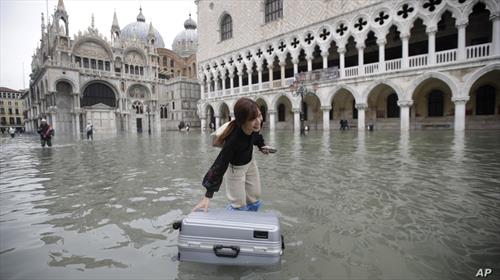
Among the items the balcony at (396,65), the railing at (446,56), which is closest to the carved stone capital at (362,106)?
the balcony at (396,65)

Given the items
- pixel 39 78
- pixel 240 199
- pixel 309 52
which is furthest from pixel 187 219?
pixel 39 78

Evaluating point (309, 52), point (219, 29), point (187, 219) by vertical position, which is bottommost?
point (187, 219)

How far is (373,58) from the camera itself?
2423 cm

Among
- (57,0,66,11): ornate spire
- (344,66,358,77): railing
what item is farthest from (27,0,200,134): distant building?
(344,66,358,77): railing

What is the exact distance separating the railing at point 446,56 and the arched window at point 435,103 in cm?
379

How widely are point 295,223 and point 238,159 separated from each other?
127 centimetres

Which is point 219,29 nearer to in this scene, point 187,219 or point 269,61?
point 269,61

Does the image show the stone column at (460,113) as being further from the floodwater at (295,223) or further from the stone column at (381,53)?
the floodwater at (295,223)

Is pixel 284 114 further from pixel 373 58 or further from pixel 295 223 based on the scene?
pixel 295 223

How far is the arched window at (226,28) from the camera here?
34.3 metres

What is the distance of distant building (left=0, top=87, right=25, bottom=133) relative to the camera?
243ft

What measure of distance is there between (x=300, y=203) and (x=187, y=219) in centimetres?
224

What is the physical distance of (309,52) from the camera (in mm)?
25438
